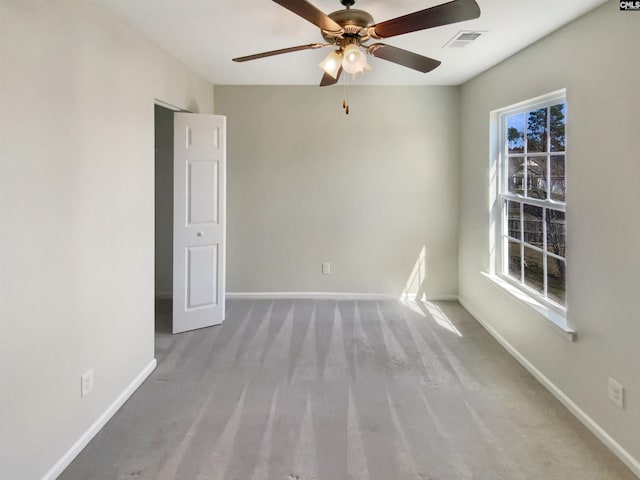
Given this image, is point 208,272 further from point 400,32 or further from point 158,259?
point 400,32

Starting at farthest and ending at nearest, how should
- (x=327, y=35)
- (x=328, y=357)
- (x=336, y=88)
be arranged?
(x=336, y=88) < (x=328, y=357) < (x=327, y=35)

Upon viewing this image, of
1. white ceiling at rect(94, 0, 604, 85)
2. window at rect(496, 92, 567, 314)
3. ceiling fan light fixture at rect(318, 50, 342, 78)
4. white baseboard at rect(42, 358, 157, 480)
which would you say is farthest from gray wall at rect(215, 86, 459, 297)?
ceiling fan light fixture at rect(318, 50, 342, 78)

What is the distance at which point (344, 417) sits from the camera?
231 cm

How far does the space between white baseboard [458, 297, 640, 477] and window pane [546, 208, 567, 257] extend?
88 cm

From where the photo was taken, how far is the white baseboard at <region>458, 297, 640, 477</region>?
1.91 metres

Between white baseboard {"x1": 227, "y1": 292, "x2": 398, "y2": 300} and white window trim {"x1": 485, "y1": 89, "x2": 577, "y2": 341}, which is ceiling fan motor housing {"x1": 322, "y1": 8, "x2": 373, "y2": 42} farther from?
white baseboard {"x1": 227, "y1": 292, "x2": 398, "y2": 300}

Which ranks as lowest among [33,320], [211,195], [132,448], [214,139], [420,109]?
[132,448]

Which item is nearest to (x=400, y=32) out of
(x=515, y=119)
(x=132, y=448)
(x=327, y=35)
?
(x=327, y=35)

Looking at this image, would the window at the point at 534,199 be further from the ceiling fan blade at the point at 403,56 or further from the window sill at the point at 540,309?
the ceiling fan blade at the point at 403,56

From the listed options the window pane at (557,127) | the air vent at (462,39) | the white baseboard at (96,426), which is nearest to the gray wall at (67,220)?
the white baseboard at (96,426)

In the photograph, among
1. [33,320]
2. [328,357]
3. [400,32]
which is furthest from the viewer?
[328,357]

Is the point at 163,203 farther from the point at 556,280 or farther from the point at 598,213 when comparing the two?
the point at 598,213

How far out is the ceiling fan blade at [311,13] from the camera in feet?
5.24

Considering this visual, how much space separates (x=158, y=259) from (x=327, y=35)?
3.63 metres
